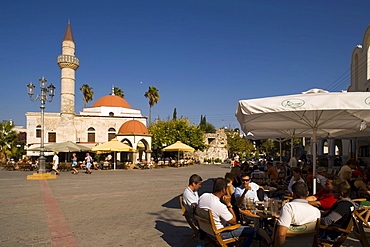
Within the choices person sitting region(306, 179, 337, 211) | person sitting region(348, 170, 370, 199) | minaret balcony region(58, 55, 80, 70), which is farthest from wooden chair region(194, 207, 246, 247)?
minaret balcony region(58, 55, 80, 70)

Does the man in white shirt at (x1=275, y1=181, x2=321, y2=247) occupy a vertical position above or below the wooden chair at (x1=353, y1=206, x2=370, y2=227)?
above

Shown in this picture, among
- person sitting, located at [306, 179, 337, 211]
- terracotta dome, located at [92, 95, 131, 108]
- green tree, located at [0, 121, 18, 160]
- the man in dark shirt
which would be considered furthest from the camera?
terracotta dome, located at [92, 95, 131, 108]

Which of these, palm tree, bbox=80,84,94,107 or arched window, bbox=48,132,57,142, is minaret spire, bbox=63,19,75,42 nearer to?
arched window, bbox=48,132,57,142

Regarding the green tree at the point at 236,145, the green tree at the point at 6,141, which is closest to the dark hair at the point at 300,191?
the green tree at the point at 6,141

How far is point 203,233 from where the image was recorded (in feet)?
15.6

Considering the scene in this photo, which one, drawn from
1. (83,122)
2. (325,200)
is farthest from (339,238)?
(83,122)

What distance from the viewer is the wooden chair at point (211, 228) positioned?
4.25 m

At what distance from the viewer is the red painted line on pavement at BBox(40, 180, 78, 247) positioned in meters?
5.58

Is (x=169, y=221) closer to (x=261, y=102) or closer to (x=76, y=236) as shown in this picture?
(x=76, y=236)

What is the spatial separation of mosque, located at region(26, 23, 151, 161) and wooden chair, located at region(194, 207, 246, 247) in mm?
28132

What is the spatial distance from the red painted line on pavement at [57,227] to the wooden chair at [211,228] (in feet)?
8.01

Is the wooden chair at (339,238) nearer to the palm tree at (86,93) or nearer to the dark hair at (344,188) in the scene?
the dark hair at (344,188)

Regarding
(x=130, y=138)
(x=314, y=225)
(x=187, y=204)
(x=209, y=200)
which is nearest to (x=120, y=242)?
(x=187, y=204)

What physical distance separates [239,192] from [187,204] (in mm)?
1006
